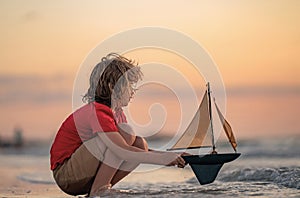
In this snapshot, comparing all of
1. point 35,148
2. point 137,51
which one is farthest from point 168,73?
point 35,148

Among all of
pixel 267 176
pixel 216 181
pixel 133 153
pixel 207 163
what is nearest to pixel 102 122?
pixel 133 153

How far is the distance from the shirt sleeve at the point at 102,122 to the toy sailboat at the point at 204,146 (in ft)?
1.44

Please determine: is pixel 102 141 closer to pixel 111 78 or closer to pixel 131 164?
pixel 131 164

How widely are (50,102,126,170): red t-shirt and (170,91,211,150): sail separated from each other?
0.55m

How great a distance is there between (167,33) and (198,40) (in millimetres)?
543

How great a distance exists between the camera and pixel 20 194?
4406 mm

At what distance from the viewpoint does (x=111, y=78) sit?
3672 mm

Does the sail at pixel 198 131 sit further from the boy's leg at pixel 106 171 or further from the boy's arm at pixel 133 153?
the boy's leg at pixel 106 171

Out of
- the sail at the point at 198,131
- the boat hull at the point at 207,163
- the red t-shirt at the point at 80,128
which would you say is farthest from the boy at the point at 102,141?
the sail at the point at 198,131

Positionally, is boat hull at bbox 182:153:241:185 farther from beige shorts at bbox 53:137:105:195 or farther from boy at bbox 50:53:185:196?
beige shorts at bbox 53:137:105:195

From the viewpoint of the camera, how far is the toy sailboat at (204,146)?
3613 millimetres

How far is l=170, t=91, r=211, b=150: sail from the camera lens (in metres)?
3.90

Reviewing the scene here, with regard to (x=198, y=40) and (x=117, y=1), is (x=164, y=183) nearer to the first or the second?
(x=198, y=40)

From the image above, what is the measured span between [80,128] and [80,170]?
0.23m
